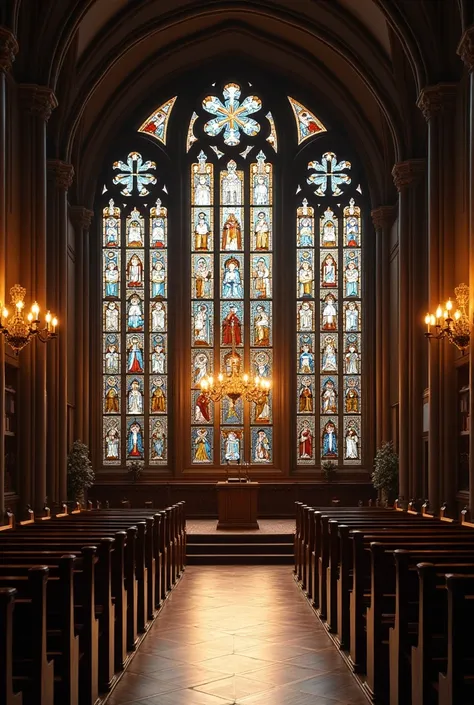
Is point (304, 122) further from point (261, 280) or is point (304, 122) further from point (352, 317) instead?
point (352, 317)

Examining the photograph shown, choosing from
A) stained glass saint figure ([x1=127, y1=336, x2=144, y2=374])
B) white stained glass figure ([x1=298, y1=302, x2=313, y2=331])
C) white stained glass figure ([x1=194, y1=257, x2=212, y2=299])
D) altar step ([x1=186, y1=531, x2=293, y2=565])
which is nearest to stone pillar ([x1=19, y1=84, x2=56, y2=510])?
altar step ([x1=186, y1=531, x2=293, y2=565])

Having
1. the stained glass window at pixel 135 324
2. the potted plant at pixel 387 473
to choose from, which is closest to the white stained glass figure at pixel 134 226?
the stained glass window at pixel 135 324

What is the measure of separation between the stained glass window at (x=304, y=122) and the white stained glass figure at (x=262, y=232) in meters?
2.32

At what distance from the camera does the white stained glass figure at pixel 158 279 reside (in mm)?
26375

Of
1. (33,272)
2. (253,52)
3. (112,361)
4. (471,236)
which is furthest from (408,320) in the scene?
(253,52)

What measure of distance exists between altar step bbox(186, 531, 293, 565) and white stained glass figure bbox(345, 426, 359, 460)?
661 centimetres

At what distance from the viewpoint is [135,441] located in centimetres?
2594

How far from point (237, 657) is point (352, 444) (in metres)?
17.1

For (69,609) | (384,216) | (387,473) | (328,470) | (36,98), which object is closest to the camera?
(69,609)

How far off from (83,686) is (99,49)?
1777 centimetres

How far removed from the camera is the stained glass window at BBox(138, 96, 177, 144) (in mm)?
26844

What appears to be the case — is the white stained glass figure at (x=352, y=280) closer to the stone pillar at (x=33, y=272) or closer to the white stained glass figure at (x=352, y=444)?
the white stained glass figure at (x=352, y=444)

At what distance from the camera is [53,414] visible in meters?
20.8

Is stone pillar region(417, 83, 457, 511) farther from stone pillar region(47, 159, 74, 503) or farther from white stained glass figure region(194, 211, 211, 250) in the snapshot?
white stained glass figure region(194, 211, 211, 250)
